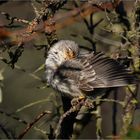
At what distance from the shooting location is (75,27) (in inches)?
217

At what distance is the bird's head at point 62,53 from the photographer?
400 cm

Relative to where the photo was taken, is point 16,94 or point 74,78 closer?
point 74,78

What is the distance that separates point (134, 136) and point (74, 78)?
251 cm

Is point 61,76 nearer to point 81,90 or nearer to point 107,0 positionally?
point 81,90

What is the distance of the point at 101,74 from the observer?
3.87m

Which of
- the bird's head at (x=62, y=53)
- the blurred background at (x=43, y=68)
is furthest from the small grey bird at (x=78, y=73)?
the blurred background at (x=43, y=68)

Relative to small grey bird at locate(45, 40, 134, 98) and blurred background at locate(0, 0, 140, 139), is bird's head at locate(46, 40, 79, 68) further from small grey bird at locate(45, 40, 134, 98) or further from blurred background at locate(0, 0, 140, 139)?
blurred background at locate(0, 0, 140, 139)

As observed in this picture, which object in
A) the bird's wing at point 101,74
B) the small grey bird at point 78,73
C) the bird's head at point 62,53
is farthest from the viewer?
the bird's head at point 62,53

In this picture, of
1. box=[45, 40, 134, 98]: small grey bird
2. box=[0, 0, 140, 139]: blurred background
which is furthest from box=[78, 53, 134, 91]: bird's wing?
box=[0, 0, 140, 139]: blurred background

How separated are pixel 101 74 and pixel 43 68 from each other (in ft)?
1.69

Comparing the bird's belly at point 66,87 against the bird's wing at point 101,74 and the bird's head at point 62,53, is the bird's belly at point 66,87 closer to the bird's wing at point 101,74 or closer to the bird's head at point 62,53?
the bird's wing at point 101,74

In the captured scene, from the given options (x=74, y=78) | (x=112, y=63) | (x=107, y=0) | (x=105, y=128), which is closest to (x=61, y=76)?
(x=74, y=78)

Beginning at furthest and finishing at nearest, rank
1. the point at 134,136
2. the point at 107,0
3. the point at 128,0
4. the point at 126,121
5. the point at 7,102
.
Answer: the point at 7,102 < the point at 128,0 < the point at 126,121 < the point at 107,0 < the point at 134,136

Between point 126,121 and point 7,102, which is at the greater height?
point 126,121
